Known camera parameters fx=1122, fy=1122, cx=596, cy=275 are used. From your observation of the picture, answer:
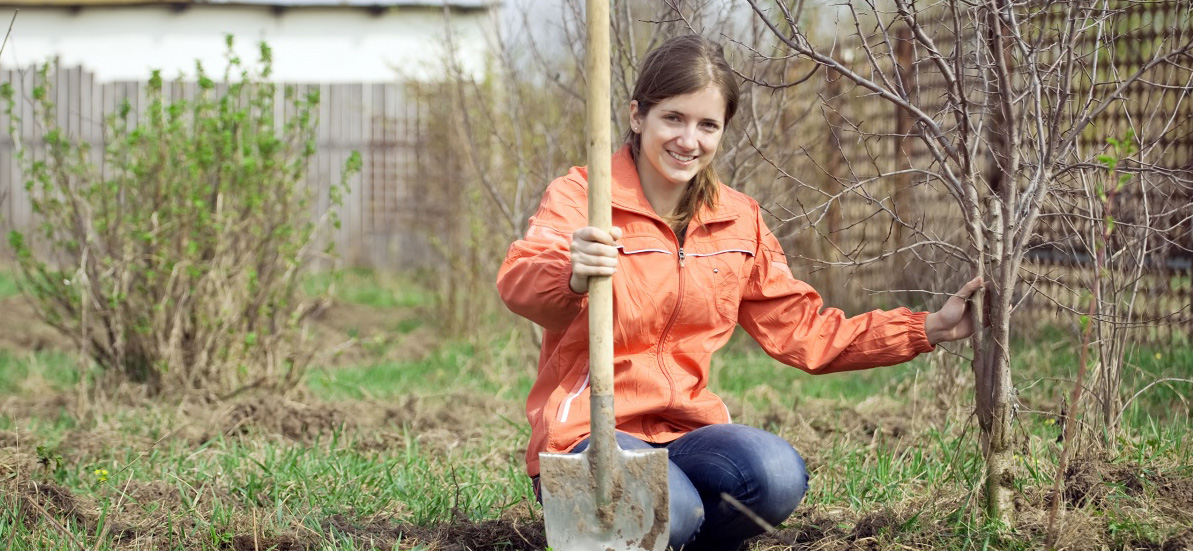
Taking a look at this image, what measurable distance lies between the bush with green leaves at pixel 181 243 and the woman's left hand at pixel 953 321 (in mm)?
2864

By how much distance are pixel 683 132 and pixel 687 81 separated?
116 mm

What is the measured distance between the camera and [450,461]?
12.3 feet

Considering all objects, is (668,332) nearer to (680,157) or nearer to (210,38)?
(680,157)

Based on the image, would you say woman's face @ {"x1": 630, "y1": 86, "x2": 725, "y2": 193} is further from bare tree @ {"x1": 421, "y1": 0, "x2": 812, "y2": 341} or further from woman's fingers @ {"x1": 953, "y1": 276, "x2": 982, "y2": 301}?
woman's fingers @ {"x1": 953, "y1": 276, "x2": 982, "y2": 301}

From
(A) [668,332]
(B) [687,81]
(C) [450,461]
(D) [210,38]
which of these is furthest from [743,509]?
(D) [210,38]

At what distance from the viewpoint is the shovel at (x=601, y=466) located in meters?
2.34

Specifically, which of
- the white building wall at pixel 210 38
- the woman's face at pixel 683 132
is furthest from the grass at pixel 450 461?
the white building wall at pixel 210 38

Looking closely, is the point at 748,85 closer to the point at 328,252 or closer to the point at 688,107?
the point at 688,107

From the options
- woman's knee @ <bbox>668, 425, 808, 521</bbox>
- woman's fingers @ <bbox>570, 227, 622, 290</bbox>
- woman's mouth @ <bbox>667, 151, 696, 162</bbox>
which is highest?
woman's mouth @ <bbox>667, 151, 696, 162</bbox>

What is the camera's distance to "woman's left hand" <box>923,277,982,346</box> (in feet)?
8.26

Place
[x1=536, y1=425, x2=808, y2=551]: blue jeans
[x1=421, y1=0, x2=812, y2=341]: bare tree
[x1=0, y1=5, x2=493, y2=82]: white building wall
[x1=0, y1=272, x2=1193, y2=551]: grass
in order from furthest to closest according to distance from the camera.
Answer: [x1=0, y1=5, x2=493, y2=82]: white building wall, [x1=421, y1=0, x2=812, y2=341]: bare tree, [x1=0, y1=272, x2=1193, y2=551]: grass, [x1=536, y1=425, x2=808, y2=551]: blue jeans

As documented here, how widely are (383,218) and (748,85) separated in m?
8.88

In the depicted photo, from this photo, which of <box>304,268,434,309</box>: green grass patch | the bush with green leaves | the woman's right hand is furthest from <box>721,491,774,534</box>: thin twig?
<box>304,268,434,309</box>: green grass patch

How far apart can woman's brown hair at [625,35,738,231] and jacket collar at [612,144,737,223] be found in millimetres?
20
